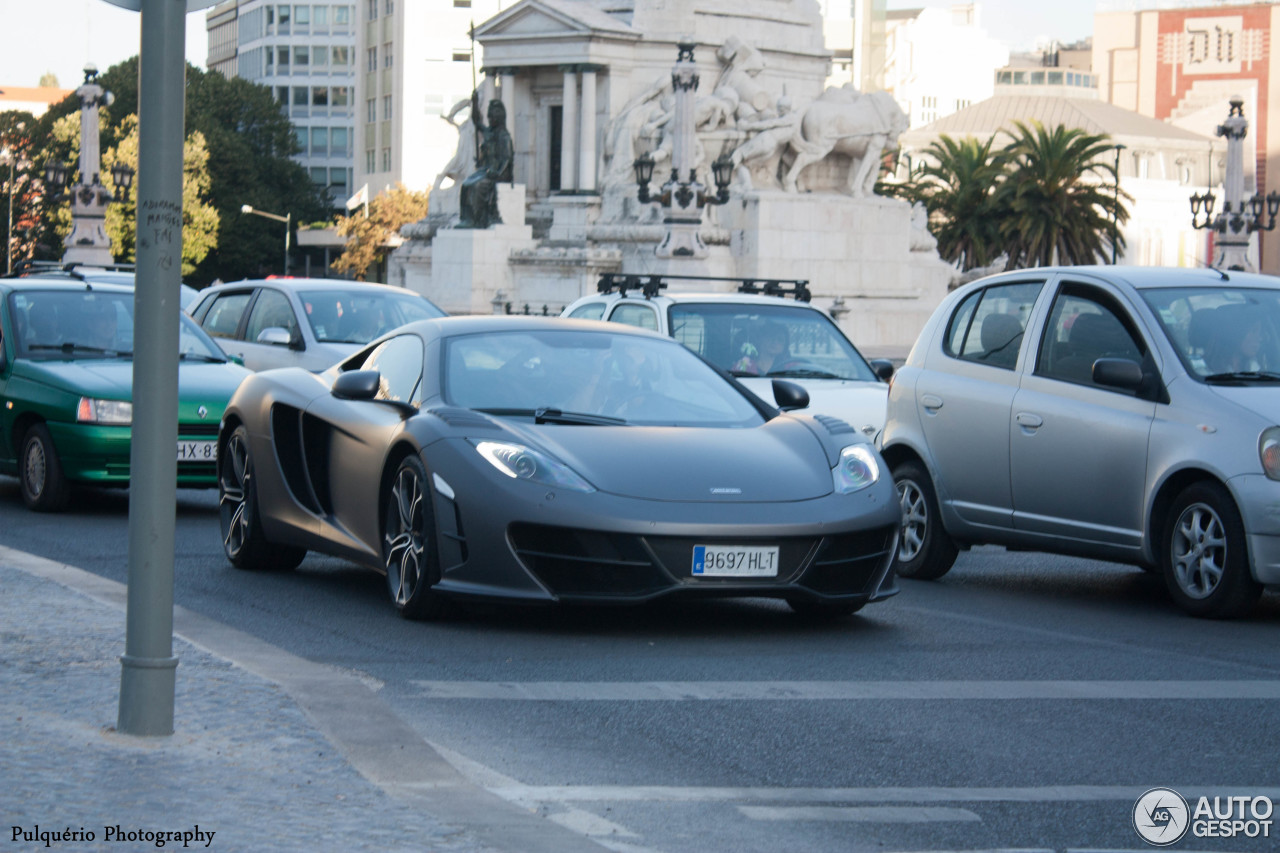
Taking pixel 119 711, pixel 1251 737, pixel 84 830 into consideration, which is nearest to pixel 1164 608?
pixel 1251 737

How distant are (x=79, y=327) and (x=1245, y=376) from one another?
8736 millimetres

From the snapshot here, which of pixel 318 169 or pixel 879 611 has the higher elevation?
pixel 318 169

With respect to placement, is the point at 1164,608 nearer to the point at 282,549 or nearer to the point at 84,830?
the point at 282,549

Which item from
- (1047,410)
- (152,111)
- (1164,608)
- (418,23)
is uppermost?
(418,23)

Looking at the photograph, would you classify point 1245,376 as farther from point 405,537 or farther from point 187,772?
point 187,772

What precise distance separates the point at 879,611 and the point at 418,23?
11380 centimetres

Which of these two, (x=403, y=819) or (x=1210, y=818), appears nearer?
(x=403, y=819)

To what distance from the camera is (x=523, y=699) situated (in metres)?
7.27

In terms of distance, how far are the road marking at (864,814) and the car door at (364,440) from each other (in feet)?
13.3

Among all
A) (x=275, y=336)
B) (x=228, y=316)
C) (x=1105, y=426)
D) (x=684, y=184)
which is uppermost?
(x=684, y=184)

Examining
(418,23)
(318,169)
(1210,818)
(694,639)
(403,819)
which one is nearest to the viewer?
(403,819)

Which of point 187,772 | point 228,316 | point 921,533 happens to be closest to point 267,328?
point 228,316

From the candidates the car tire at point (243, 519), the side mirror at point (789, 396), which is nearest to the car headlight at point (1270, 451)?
the side mirror at point (789, 396)

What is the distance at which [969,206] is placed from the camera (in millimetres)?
77688
